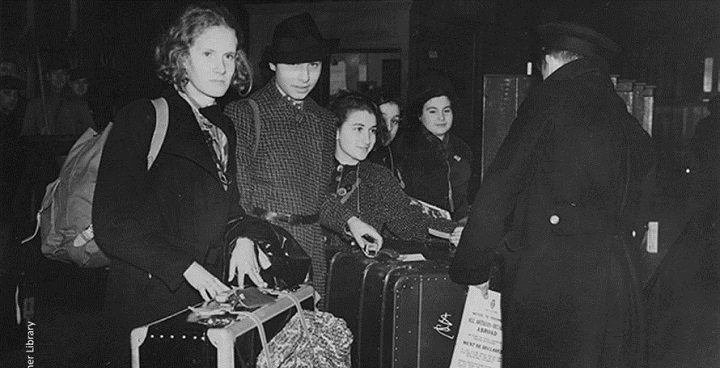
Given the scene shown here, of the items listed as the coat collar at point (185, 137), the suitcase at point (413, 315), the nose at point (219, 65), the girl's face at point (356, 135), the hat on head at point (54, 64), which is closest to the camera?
the coat collar at point (185, 137)

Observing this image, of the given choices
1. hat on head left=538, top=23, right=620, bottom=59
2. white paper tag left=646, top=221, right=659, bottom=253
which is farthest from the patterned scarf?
white paper tag left=646, top=221, right=659, bottom=253

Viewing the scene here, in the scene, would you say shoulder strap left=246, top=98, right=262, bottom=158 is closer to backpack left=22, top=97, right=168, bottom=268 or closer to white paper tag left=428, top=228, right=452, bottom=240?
backpack left=22, top=97, right=168, bottom=268

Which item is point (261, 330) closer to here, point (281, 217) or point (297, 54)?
point (281, 217)

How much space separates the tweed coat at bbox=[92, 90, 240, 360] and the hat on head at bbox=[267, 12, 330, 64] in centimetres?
85

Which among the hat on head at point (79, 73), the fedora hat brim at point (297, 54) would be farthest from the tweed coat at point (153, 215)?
the hat on head at point (79, 73)

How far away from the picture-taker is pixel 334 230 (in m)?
3.49

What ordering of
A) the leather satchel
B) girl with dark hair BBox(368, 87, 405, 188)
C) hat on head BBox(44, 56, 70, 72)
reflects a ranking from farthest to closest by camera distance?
1. hat on head BBox(44, 56, 70, 72)
2. girl with dark hair BBox(368, 87, 405, 188)
3. the leather satchel

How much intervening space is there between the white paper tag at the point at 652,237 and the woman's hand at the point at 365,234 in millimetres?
1946

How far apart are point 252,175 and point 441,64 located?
296 inches

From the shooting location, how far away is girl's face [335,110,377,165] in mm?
3615

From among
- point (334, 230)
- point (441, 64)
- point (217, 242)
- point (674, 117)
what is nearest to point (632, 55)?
point (674, 117)

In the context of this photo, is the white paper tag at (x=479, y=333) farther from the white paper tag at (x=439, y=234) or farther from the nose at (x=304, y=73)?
the nose at (x=304, y=73)

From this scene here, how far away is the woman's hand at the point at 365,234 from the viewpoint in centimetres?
345

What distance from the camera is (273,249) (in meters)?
2.53
